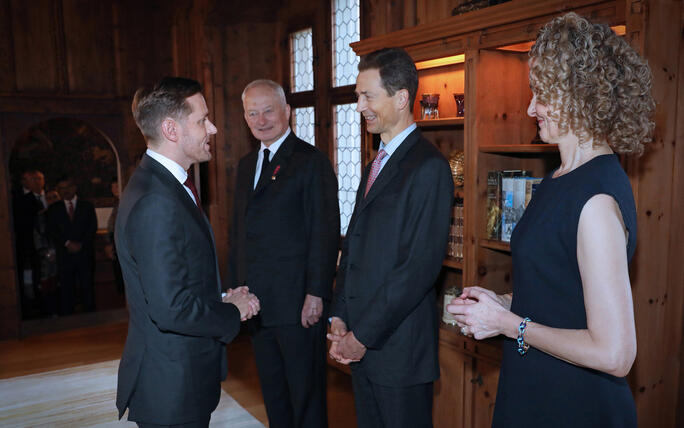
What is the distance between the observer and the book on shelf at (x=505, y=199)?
9.00 ft

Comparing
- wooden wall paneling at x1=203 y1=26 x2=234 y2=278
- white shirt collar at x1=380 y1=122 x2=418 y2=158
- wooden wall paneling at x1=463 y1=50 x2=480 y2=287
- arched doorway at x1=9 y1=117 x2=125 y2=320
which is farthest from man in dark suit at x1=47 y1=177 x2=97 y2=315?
white shirt collar at x1=380 y1=122 x2=418 y2=158

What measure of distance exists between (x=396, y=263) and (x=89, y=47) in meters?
5.30

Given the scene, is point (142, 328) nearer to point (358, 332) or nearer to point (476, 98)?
point (358, 332)

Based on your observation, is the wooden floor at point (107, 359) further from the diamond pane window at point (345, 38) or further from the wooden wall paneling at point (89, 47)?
the wooden wall paneling at point (89, 47)

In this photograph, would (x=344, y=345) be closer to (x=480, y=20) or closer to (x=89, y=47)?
(x=480, y=20)

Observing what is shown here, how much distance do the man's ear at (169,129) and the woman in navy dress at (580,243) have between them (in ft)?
4.06

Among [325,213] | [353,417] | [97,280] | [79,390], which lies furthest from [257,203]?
[97,280]

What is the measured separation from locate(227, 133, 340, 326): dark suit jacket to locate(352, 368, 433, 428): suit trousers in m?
0.80

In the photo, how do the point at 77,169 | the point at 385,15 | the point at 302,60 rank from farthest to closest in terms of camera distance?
the point at 77,169, the point at 302,60, the point at 385,15

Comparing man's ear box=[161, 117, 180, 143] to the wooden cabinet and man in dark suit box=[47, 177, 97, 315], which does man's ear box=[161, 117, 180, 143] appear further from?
man in dark suit box=[47, 177, 97, 315]

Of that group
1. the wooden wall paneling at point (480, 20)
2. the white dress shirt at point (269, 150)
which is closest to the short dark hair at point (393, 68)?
the wooden wall paneling at point (480, 20)

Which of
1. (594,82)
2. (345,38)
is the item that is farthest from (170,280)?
(345,38)

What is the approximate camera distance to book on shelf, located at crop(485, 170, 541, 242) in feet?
9.00

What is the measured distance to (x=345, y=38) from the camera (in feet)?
14.8
